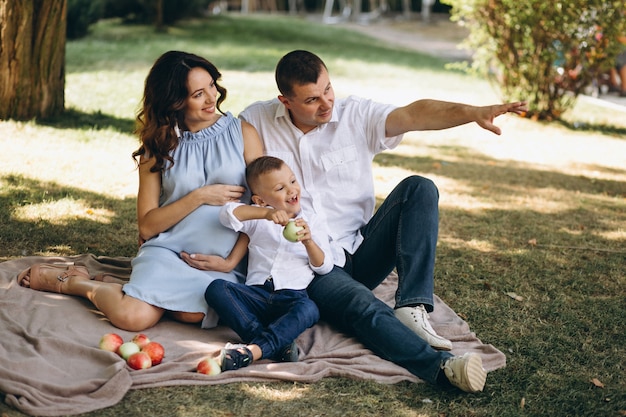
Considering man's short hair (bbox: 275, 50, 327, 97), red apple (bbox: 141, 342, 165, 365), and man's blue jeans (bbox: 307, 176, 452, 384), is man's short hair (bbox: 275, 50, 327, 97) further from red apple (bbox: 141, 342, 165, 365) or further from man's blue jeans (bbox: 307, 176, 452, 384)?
red apple (bbox: 141, 342, 165, 365)

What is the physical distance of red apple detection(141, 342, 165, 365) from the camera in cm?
351

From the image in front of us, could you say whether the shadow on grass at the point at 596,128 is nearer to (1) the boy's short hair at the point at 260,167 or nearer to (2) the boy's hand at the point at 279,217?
(1) the boy's short hair at the point at 260,167

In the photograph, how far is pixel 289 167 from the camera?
4.03 meters

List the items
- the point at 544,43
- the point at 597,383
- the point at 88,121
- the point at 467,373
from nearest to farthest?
the point at 467,373, the point at 597,383, the point at 88,121, the point at 544,43

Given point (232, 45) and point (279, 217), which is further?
point (232, 45)

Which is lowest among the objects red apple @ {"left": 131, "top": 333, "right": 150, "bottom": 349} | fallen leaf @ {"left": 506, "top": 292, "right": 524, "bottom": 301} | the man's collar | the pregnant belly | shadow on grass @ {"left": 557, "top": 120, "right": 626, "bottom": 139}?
fallen leaf @ {"left": 506, "top": 292, "right": 524, "bottom": 301}

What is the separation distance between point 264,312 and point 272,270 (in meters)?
0.21

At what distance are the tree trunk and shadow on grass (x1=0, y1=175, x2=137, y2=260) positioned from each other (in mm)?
1908

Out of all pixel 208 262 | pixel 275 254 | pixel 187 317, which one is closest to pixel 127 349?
pixel 187 317


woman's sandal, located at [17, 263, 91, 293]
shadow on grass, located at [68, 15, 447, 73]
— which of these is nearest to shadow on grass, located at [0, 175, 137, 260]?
woman's sandal, located at [17, 263, 91, 293]

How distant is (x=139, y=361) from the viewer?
3.44 meters

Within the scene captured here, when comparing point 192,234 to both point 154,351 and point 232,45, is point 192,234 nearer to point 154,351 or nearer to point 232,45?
point 154,351

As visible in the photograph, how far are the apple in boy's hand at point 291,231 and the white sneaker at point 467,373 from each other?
2.87 ft

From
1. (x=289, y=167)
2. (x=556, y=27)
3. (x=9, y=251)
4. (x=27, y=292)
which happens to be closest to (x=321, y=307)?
(x=289, y=167)
